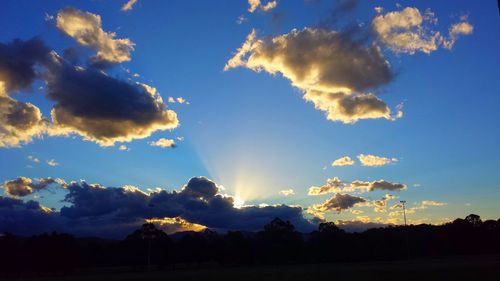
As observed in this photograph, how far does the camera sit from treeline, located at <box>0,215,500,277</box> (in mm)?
110188

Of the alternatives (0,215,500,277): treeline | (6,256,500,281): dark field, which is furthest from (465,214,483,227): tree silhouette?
(6,256,500,281): dark field

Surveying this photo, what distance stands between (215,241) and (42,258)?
159 ft

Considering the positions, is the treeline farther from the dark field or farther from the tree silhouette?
the dark field

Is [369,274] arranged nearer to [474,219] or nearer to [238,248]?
[238,248]

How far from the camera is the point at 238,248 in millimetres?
126125

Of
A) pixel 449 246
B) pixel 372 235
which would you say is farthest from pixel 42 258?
pixel 449 246

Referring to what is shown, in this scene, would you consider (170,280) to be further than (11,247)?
No

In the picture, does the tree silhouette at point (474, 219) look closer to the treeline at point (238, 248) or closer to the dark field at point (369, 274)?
the treeline at point (238, 248)

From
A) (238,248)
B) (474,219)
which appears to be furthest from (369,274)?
(474,219)

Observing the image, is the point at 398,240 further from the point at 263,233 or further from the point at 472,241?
the point at 263,233

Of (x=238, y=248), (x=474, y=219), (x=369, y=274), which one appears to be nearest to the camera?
(x=369, y=274)

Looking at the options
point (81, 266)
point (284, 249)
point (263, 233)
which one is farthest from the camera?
point (263, 233)

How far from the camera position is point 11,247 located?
112 m

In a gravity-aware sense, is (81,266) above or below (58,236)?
below
